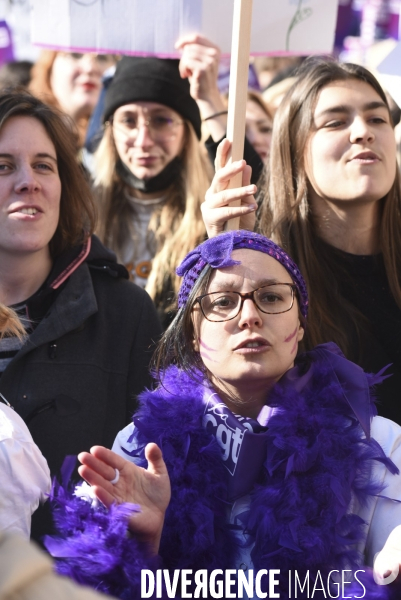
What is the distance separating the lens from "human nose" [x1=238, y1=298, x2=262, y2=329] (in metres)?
1.87

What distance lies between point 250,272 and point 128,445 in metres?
0.47

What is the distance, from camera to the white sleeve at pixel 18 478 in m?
1.70

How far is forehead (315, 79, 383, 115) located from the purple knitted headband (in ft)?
2.48

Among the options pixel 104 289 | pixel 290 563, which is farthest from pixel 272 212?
pixel 290 563

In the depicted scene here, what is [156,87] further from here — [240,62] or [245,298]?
[245,298]

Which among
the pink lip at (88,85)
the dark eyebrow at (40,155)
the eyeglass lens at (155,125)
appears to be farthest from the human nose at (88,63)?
the dark eyebrow at (40,155)

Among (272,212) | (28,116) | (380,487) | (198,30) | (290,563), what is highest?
(198,30)

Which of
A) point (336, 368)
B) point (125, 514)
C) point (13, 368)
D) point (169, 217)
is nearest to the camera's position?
point (125, 514)

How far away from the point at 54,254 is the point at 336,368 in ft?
3.91

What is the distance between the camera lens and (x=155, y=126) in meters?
3.58

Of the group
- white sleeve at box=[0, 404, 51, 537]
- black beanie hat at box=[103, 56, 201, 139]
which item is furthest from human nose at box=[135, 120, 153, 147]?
white sleeve at box=[0, 404, 51, 537]

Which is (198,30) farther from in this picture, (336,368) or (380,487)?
(380,487)

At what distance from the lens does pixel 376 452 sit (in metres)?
1.79

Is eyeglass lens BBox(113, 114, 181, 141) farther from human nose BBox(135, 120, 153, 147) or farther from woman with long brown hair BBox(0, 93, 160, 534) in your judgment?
woman with long brown hair BBox(0, 93, 160, 534)
